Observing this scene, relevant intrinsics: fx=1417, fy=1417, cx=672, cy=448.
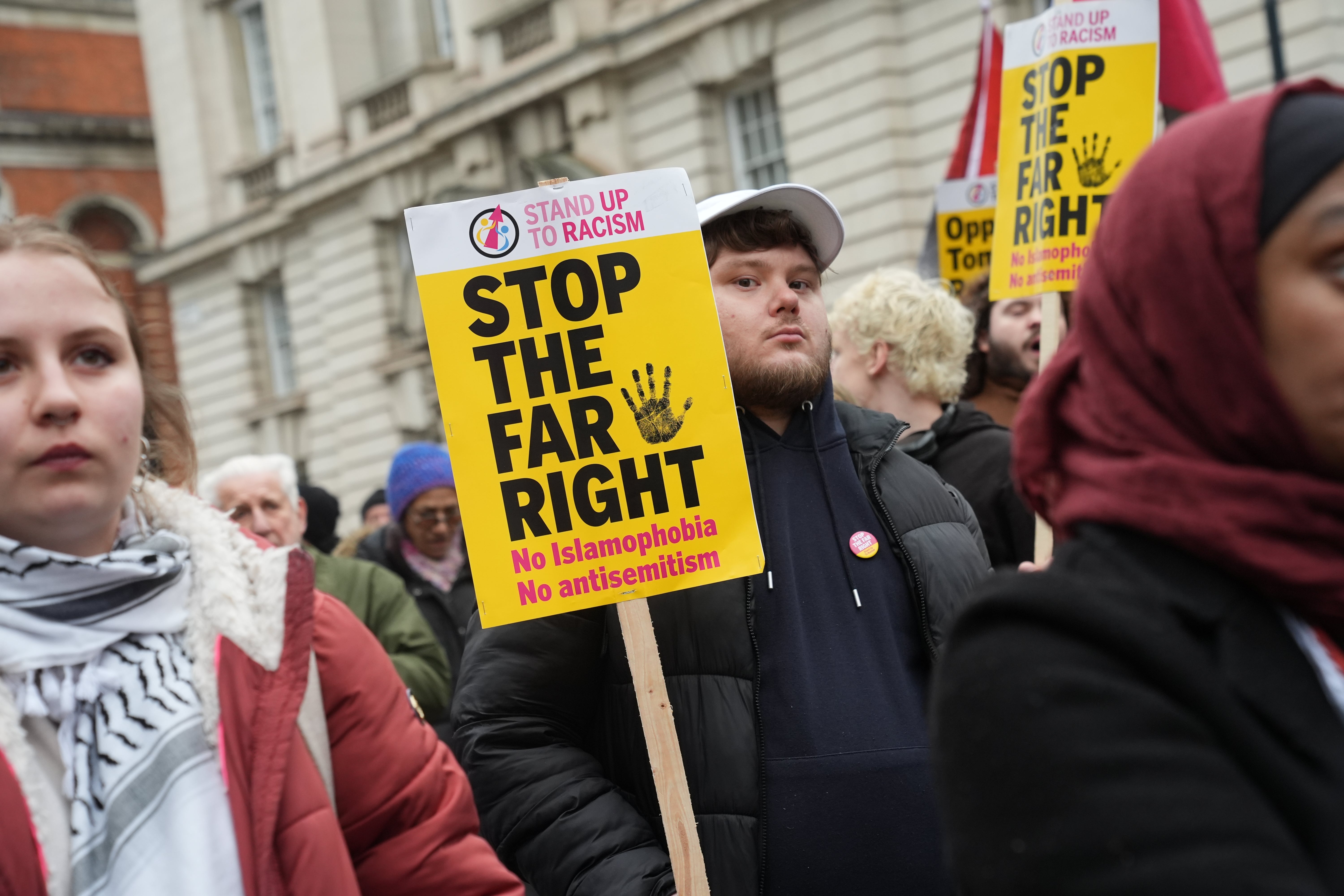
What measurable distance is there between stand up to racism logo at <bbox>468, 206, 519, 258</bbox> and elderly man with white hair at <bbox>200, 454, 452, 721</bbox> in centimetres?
281

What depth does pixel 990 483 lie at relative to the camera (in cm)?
399

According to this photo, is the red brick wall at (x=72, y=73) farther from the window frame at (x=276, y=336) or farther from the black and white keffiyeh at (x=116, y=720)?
the black and white keffiyeh at (x=116, y=720)

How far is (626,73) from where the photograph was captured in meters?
18.5

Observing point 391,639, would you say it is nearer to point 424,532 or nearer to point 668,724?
point 424,532

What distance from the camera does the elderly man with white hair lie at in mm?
5363

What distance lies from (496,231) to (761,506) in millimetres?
739

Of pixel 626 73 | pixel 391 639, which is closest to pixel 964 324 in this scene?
pixel 391 639

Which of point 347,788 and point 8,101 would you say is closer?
point 347,788

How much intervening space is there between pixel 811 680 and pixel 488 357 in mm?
850

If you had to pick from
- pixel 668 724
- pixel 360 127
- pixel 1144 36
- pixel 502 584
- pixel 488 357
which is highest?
pixel 360 127

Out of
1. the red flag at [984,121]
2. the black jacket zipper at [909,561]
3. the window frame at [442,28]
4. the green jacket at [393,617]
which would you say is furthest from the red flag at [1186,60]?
the window frame at [442,28]

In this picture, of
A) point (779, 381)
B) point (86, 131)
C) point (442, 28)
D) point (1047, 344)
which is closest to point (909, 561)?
point (779, 381)

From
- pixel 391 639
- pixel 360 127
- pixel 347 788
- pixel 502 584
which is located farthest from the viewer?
pixel 360 127

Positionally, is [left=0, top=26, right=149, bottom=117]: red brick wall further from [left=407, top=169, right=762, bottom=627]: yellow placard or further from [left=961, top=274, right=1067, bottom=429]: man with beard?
[left=407, top=169, right=762, bottom=627]: yellow placard
